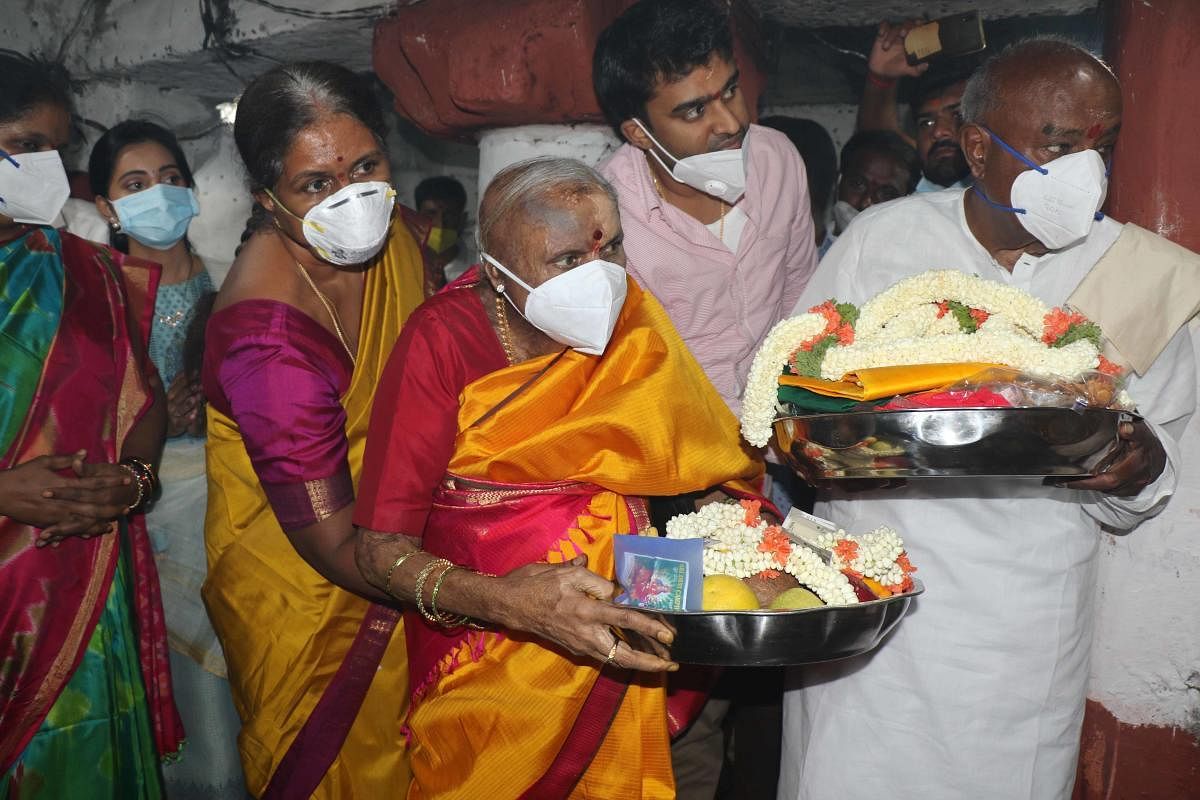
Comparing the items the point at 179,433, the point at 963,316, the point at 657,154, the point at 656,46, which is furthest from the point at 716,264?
the point at 179,433

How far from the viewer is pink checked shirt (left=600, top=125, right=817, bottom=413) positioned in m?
3.11

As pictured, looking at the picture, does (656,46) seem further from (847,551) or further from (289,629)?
(289,629)

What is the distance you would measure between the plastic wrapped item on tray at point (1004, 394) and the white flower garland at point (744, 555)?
0.36 metres

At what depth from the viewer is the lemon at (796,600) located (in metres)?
1.99

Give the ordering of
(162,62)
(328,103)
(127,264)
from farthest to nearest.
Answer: (162,62) < (127,264) < (328,103)

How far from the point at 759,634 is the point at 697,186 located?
1664mm

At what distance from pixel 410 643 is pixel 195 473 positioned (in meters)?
1.39

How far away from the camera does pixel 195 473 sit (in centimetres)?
348

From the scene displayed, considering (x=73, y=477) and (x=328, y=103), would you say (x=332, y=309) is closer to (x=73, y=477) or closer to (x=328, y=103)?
(x=328, y=103)

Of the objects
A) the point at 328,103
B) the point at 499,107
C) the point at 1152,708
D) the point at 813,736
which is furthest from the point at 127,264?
the point at 1152,708

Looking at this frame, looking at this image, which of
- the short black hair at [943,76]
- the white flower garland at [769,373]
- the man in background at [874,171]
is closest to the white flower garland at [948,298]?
the white flower garland at [769,373]

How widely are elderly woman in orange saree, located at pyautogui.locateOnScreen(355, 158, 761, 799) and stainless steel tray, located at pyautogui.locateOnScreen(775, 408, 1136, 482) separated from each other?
50 centimetres

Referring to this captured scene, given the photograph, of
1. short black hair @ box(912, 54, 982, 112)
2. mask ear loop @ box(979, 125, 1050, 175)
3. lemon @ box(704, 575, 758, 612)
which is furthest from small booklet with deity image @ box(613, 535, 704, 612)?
short black hair @ box(912, 54, 982, 112)

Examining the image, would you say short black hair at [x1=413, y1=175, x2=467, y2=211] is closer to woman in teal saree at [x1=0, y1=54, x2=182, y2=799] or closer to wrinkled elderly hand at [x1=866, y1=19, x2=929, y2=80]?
wrinkled elderly hand at [x1=866, y1=19, x2=929, y2=80]
